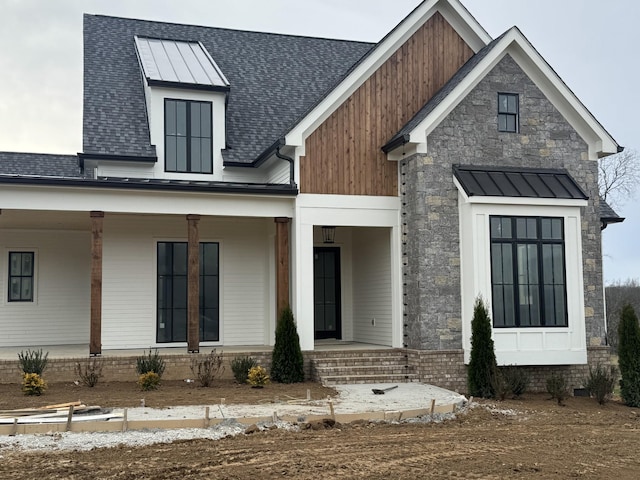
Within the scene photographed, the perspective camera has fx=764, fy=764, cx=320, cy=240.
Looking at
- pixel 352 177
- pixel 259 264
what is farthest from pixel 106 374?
pixel 352 177

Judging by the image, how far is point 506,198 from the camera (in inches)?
609

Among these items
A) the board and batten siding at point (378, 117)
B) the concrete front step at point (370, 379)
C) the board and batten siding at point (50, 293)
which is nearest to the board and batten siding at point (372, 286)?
the concrete front step at point (370, 379)

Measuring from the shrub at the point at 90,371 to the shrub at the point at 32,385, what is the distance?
1107 millimetres

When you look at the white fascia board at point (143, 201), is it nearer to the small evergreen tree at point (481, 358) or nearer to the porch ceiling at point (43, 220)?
the porch ceiling at point (43, 220)

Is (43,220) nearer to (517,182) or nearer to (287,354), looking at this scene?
(287,354)

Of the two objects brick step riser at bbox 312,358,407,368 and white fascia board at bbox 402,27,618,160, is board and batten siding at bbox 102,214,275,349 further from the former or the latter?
white fascia board at bbox 402,27,618,160

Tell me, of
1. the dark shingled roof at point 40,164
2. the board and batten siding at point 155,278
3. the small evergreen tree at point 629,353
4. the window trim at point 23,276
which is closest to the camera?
the small evergreen tree at point 629,353

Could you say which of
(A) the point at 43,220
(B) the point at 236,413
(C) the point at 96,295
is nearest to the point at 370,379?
(B) the point at 236,413

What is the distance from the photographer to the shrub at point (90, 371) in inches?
556

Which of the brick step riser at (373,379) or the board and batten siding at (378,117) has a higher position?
the board and batten siding at (378,117)

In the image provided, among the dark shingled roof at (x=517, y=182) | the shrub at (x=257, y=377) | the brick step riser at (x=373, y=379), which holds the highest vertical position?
the dark shingled roof at (x=517, y=182)

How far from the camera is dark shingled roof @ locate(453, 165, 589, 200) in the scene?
1563 cm

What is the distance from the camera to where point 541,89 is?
1672cm

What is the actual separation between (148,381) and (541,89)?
33.8ft
